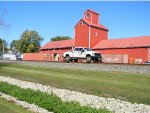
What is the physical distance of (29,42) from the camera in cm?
11550

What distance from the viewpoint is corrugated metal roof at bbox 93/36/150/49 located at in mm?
53478

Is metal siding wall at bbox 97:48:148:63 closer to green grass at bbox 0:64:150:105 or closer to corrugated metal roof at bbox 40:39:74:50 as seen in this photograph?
corrugated metal roof at bbox 40:39:74:50

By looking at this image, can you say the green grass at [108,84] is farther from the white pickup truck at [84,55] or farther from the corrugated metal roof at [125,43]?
the corrugated metal roof at [125,43]

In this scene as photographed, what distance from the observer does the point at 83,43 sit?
6309 centimetres

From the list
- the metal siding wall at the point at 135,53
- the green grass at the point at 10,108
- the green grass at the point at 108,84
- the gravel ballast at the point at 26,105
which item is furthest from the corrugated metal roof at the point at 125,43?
the green grass at the point at 10,108

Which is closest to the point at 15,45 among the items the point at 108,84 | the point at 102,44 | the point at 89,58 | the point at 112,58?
the point at 102,44

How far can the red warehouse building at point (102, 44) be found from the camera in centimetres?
5165

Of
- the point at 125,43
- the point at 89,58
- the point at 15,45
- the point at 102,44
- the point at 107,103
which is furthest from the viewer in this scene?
the point at 15,45

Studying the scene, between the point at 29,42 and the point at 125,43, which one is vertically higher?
the point at 29,42

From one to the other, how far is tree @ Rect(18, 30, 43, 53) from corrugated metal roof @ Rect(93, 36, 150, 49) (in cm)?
5256

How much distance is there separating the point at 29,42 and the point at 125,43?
65.9 m

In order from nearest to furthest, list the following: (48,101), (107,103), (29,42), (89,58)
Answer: (107,103) → (48,101) → (89,58) → (29,42)

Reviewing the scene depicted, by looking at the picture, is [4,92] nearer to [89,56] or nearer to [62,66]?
[62,66]

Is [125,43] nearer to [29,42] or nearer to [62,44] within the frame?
[62,44]
